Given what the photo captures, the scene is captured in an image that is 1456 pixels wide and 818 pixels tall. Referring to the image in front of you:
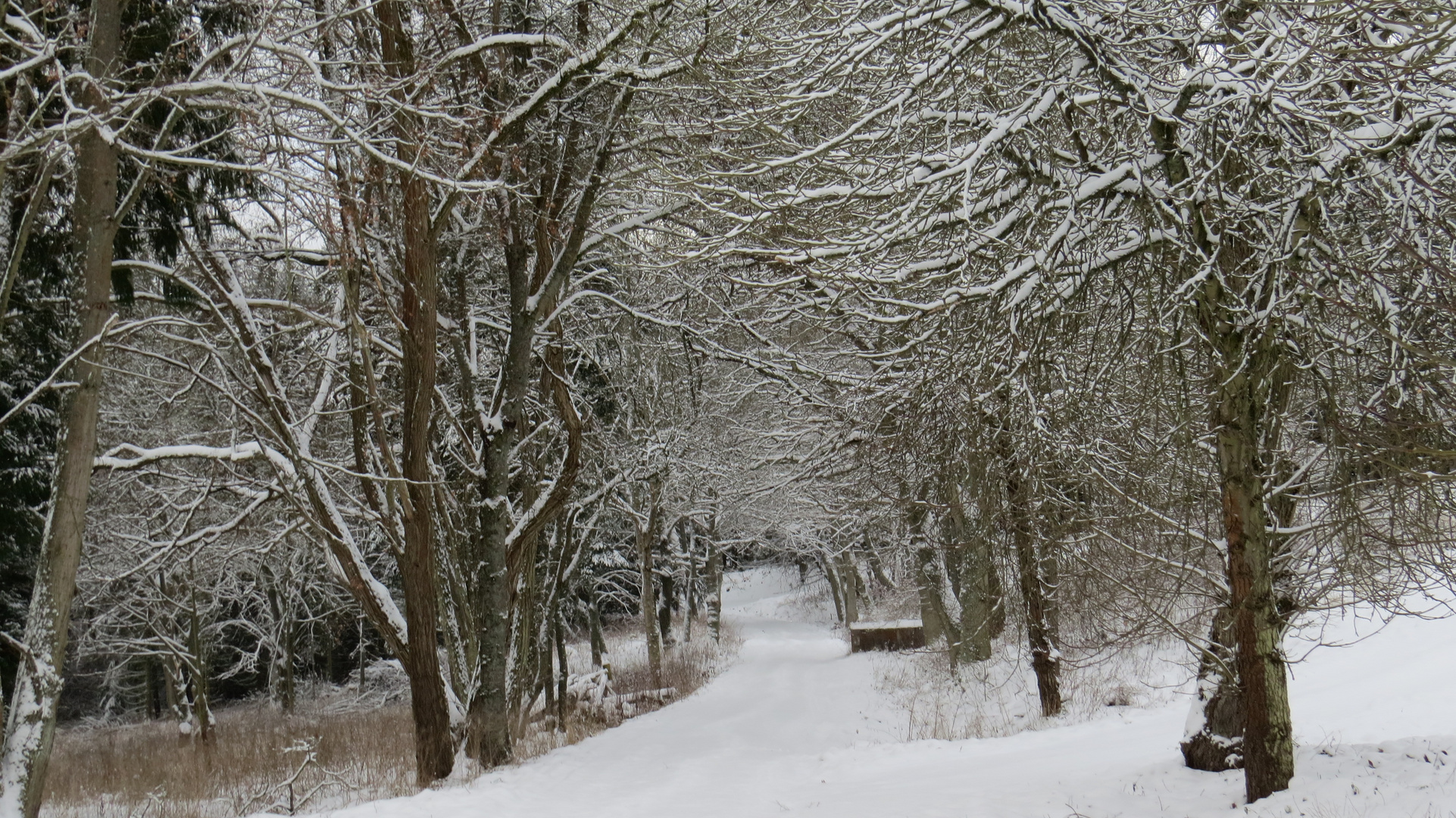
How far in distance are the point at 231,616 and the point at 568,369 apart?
65.3 feet

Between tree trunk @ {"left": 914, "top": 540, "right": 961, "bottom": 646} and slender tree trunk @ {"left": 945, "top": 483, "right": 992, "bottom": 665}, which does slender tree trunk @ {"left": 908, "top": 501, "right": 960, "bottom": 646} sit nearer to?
tree trunk @ {"left": 914, "top": 540, "right": 961, "bottom": 646}

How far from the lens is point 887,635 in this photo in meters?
21.9

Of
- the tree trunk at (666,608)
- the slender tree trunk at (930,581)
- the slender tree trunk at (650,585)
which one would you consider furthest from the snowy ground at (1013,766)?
the tree trunk at (666,608)

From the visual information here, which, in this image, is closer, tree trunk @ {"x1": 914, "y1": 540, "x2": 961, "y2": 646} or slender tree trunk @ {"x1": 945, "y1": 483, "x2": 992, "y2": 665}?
slender tree trunk @ {"x1": 945, "y1": 483, "x2": 992, "y2": 665}

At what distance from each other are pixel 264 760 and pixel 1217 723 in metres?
12.1

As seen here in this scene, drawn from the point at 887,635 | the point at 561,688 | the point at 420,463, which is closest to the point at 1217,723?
the point at 420,463

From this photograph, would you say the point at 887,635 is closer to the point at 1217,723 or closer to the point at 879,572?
the point at 879,572

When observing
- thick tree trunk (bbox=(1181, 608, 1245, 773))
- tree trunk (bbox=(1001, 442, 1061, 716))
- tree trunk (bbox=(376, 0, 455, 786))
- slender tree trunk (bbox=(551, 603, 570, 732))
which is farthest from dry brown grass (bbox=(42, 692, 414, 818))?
thick tree trunk (bbox=(1181, 608, 1245, 773))

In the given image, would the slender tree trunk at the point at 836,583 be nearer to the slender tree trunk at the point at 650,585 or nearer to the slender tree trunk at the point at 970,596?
the slender tree trunk at the point at 650,585

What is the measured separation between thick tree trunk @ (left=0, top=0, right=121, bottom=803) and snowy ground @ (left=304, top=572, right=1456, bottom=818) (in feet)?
6.14

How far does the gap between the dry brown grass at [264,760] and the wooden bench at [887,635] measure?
3.61 m

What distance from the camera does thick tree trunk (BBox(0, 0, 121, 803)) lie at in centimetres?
558

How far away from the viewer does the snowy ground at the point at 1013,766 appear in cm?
554

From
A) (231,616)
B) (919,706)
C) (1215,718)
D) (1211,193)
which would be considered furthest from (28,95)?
(231,616)
